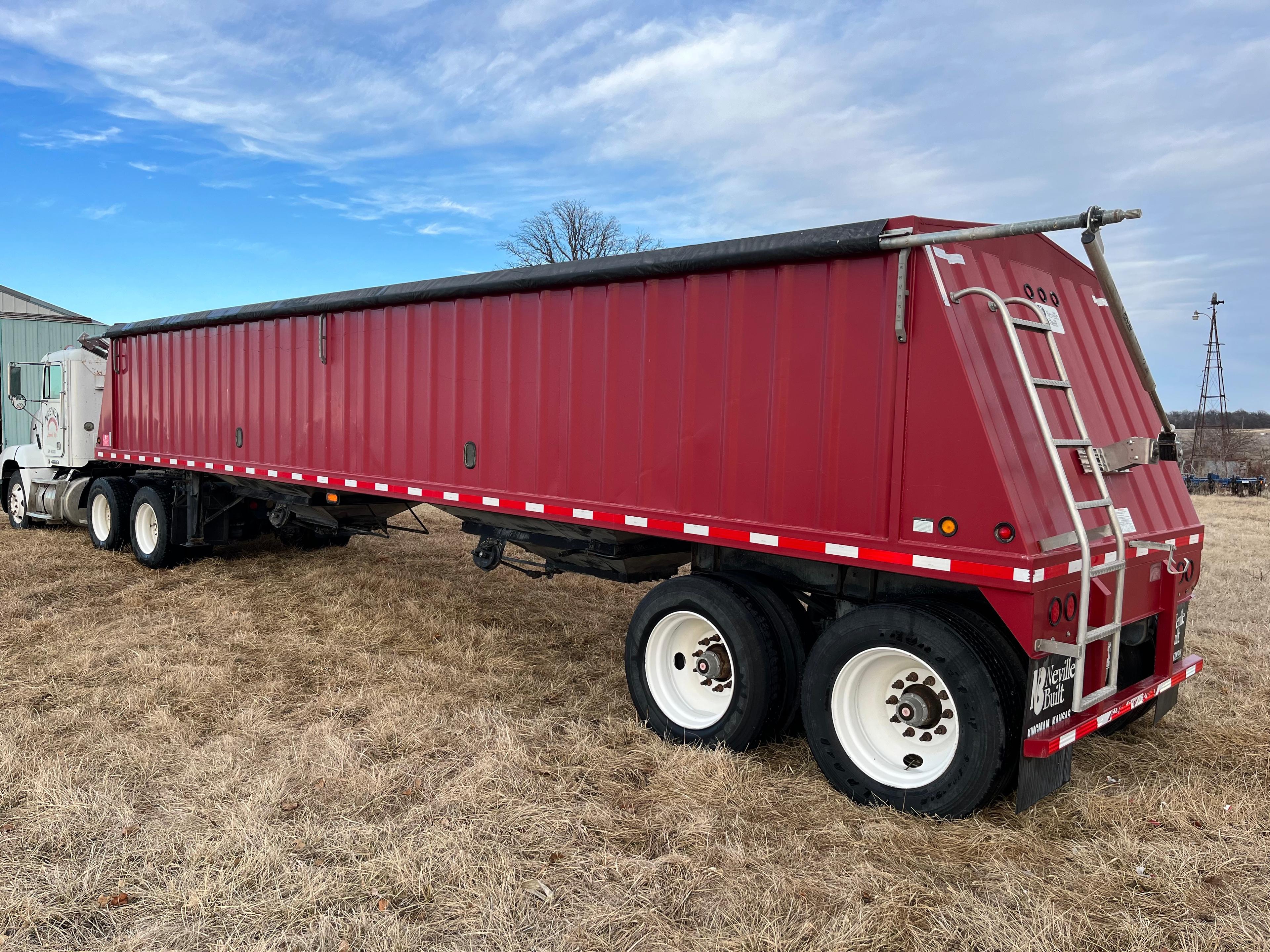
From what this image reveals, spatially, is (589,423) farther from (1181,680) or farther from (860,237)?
(1181,680)

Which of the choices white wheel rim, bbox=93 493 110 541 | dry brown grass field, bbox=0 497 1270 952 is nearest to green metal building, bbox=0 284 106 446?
white wheel rim, bbox=93 493 110 541

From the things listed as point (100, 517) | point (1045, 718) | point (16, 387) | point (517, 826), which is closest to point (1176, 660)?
point (1045, 718)

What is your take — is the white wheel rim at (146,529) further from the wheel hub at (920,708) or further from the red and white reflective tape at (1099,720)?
the red and white reflective tape at (1099,720)

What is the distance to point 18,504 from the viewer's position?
12758 mm

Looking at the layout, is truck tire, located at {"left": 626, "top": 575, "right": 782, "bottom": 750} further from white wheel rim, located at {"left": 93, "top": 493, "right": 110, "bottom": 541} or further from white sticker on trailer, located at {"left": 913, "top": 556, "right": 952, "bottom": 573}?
white wheel rim, located at {"left": 93, "top": 493, "right": 110, "bottom": 541}

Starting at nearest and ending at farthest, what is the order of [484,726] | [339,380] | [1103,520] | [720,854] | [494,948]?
[494,948] → [720,854] → [1103,520] → [484,726] → [339,380]

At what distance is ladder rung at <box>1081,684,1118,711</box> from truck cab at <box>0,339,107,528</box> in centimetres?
1148

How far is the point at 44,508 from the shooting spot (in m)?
12.0

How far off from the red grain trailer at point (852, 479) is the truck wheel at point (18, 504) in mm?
9174

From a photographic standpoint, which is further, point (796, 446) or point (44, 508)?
point (44, 508)

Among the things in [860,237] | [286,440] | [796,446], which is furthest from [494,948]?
[286,440]

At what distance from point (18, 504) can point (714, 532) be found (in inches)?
489

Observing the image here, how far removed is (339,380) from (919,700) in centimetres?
558

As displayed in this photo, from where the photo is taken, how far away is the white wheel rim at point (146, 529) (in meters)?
10.0
